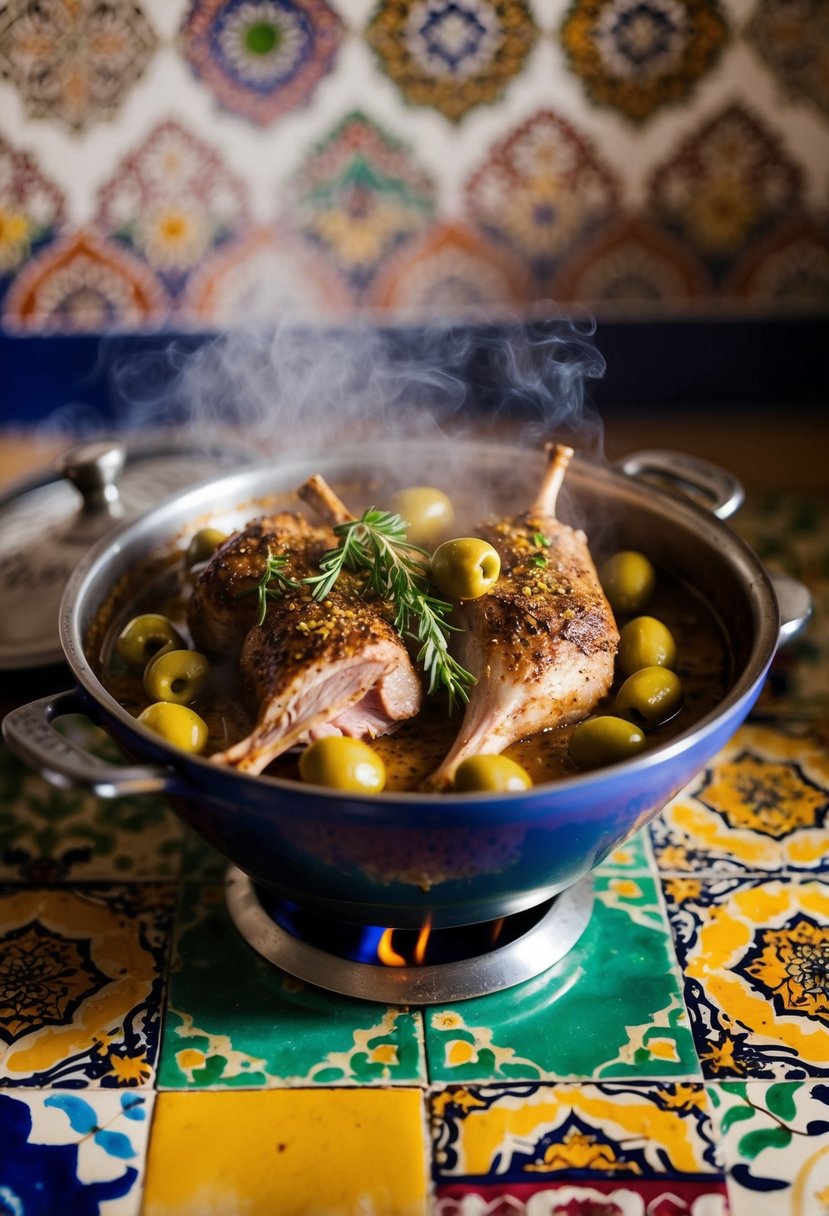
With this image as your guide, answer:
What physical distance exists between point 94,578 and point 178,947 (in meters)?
0.49

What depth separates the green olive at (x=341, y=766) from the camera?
118 cm

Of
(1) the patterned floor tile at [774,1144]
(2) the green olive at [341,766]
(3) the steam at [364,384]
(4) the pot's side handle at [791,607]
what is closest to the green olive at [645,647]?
(4) the pot's side handle at [791,607]

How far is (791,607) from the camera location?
1.40m

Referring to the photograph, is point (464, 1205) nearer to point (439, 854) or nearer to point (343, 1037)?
point (343, 1037)

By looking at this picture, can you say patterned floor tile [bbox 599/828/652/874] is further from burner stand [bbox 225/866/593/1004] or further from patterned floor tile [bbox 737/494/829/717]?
patterned floor tile [bbox 737/494/829/717]

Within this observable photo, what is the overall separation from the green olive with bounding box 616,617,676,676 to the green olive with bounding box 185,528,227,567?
0.58 m

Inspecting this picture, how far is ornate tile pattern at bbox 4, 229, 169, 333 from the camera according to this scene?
240cm

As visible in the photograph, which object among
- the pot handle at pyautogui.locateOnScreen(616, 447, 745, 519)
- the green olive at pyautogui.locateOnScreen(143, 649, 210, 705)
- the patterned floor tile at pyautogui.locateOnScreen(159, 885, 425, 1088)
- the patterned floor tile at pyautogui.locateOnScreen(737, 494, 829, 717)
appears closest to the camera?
the patterned floor tile at pyautogui.locateOnScreen(159, 885, 425, 1088)

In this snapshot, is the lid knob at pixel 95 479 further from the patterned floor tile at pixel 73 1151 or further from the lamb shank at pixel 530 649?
the patterned floor tile at pixel 73 1151

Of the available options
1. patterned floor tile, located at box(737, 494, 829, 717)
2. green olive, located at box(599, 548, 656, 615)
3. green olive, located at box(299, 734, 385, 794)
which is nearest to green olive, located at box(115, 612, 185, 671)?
green olive, located at box(299, 734, 385, 794)

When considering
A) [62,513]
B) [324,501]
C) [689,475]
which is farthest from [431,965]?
[62,513]

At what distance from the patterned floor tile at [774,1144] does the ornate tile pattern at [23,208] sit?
2.05 metres

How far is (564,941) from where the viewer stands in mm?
1417

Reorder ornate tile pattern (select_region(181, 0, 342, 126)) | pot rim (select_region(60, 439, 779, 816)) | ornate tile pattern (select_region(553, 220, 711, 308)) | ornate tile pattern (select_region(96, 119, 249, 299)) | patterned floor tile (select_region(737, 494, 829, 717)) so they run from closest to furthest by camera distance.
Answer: pot rim (select_region(60, 439, 779, 816)) < patterned floor tile (select_region(737, 494, 829, 717)) < ornate tile pattern (select_region(181, 0, 342, 126)) < ornate tile pattern (select_region(96, 119, 249, 299)) < ornate tile pattern (select_region(553, 220, 711, 308))
